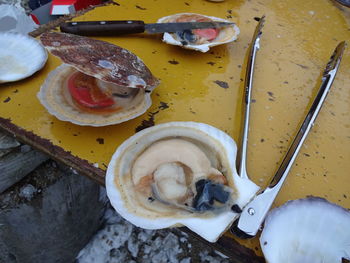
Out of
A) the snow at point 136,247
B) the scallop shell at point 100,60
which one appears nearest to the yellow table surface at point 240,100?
the scallop shell at point 100,60

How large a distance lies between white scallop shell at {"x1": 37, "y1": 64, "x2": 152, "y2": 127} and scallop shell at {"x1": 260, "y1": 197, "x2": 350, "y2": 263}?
377 millimetres

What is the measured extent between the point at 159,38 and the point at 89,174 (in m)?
0.59

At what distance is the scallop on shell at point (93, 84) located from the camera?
0.66 metres

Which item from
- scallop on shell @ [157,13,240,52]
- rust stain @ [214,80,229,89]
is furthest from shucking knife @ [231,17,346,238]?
scallop on shell @ [157,13,240,52]

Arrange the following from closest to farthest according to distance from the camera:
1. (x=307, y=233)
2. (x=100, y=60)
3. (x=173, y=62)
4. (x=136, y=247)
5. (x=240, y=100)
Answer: (x=307, y=233) < (x=100, y=60) < (x=240, y=100) < (x=173, y=62) < (x=136, y=247)

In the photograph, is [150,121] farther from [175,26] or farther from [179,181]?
[175,26]

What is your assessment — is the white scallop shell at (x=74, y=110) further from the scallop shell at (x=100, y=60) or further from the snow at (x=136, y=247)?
the snow at (x=136, y=247)

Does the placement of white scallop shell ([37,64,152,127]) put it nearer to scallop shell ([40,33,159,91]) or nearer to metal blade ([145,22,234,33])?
scallop shell ([40,33,159,91])

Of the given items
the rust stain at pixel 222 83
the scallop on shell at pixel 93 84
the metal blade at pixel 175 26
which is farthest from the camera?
the metal blade at pixel 175 26

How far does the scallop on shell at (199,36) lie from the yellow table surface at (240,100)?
39 mm

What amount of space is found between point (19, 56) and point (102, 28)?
0.27m

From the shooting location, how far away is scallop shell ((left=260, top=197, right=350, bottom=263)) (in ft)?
1.82

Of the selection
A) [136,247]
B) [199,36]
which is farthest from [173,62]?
[136,247]

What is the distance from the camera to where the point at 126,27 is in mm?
1026
